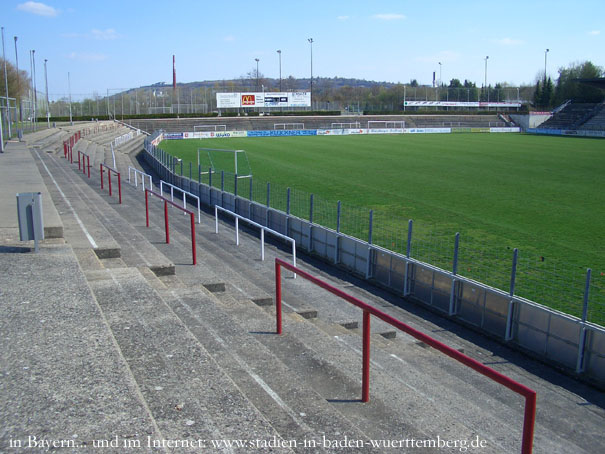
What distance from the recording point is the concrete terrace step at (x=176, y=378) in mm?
4102

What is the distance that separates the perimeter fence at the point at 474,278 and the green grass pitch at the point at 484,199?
0.22 feet

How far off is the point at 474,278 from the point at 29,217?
8.04m

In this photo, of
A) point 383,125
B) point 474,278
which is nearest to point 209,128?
point 383,125

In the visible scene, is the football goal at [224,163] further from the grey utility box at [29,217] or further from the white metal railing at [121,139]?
the grey utility box at [29,217]

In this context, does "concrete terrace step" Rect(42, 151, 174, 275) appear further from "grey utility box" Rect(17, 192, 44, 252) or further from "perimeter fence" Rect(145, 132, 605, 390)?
"perimeter fence" Rect(145, 132, 605, 390)

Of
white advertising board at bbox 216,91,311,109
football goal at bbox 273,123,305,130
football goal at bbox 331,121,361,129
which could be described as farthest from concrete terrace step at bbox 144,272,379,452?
white advertising board at bbox 216,91,311,109

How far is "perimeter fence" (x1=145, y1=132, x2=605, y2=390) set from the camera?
855 cm

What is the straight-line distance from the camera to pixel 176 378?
4.86 meters

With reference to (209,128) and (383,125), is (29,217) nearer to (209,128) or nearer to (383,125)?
(209,128)

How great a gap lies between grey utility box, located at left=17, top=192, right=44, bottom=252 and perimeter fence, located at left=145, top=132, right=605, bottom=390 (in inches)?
265

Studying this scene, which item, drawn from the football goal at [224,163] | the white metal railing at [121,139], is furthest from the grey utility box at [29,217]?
the white metal railing at [121,139]

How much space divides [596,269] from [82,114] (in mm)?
75544

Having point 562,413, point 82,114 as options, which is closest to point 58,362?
point 562,413

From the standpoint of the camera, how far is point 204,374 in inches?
195
